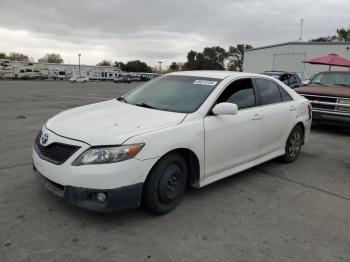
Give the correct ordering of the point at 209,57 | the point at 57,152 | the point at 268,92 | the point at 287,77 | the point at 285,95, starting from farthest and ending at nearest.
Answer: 1. the point at 209,57
2. the point at 287,77
3. the point at 285,95
4. the point at 268,92
5. the point at 57,152

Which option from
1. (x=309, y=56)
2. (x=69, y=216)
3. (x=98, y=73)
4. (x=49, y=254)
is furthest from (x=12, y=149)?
(x=98, y=73)

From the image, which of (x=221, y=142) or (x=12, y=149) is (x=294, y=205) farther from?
(x=12, y=149)

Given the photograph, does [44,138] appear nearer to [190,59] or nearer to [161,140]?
[161,140]

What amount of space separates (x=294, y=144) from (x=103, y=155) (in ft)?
12.9

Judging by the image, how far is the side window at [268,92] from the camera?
5148 mm

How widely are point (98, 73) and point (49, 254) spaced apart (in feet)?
268

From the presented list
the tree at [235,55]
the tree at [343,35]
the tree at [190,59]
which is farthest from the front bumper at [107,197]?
the tree at [235,55]

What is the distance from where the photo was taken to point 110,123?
366cm

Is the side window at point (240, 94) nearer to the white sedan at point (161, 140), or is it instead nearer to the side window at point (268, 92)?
the white sedan at point (161, 140)

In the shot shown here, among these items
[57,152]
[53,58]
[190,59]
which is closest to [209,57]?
[190,59]

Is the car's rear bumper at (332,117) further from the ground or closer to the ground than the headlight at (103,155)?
closer to the ground

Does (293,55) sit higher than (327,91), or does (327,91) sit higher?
(293,55)

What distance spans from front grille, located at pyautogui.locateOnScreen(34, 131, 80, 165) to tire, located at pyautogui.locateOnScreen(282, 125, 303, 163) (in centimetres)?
383

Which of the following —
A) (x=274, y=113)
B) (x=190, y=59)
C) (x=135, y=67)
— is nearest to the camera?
(x=274, y=113)
